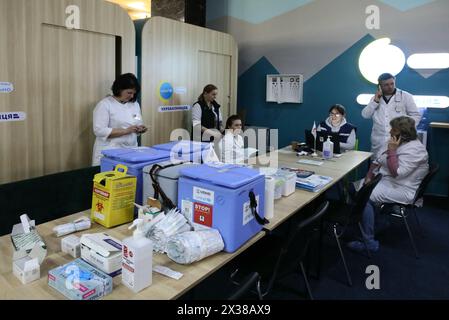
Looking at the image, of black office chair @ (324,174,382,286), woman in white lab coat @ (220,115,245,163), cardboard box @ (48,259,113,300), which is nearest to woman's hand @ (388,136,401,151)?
black office chair @ (324,174,382,286)

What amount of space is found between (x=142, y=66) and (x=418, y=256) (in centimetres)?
335

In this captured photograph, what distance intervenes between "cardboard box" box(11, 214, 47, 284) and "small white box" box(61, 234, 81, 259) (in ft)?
0.29

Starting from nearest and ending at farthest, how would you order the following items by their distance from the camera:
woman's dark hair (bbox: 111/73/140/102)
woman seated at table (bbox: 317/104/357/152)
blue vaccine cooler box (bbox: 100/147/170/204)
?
blue vaccine cooler box (bbox: 100/147/170/204) → woman's dark hair (bbox: 111/73/140/102) → woman seated at table (bbox: 317/104/357/152)

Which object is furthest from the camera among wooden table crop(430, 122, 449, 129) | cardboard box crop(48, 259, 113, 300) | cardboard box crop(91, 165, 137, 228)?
wooden table crop(430, 122, 449, 129)

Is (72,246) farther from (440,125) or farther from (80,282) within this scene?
(440,125)

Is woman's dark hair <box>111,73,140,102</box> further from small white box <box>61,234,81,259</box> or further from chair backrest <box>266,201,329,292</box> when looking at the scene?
chair backrest <box>266,201,329,292</box>

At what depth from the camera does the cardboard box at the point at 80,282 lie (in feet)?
3.89

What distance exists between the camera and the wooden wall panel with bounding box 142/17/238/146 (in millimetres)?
4266

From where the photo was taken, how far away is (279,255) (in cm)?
186

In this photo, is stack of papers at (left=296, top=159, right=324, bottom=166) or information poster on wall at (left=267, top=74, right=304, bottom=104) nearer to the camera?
stack of papers at (left=296, top=159, right=324, bottom=166)

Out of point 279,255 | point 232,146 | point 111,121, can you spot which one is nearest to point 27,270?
point 279,255

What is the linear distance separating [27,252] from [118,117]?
6.81 feet

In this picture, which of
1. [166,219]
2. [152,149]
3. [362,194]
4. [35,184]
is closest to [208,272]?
[166,219]

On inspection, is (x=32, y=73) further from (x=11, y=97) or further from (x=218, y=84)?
(x=218, y=84)
